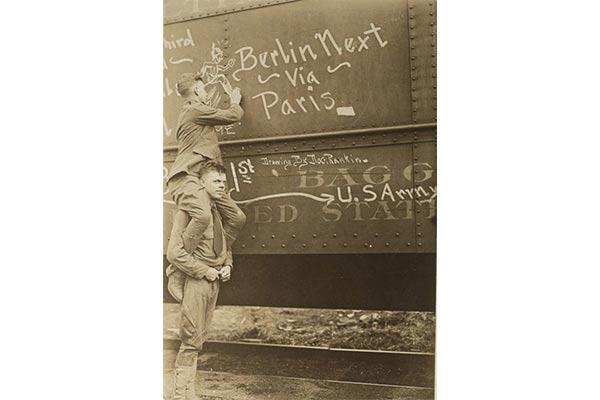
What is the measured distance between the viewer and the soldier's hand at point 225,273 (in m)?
2.82

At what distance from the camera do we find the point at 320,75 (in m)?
2.66

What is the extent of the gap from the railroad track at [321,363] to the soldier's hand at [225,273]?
0.89 feet

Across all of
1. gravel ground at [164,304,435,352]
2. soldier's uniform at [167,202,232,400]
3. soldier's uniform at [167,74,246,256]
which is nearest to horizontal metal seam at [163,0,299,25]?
soldier's uniform at [167,74,246,256]

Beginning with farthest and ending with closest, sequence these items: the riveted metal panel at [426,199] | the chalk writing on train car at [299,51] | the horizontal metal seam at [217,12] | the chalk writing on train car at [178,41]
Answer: the chalk writing on train car at [178,41] → the horizontal metal seam at [217,12] → the chalk writing on train car at [299,51] → the riveted metal panel at [426,199]

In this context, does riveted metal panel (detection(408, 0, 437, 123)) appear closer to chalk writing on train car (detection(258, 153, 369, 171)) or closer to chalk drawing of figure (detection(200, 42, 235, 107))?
chalk writing on train car (detection(258, 153, 369, 171))

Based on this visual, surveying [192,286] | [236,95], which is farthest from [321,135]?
[192,286]

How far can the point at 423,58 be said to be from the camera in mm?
2527

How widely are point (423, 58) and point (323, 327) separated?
1121 millimetres

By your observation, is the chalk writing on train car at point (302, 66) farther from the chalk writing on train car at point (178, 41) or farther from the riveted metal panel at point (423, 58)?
the chalk writing on train car at point (178, 41)

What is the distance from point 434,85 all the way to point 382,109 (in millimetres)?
220

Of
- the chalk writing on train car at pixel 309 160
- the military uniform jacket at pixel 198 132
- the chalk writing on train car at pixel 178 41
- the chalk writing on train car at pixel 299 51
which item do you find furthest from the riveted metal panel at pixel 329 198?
the chalk writing on train car at pixel 178 41
